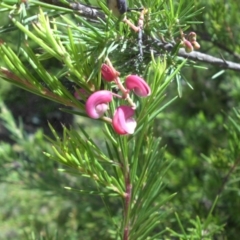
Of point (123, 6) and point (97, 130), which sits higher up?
point (123, 6)

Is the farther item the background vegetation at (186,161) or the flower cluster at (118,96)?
the background vegetation at (186,161)


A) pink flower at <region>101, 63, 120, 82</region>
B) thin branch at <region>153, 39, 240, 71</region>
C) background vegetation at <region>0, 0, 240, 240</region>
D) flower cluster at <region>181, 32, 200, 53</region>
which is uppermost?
pink flower at <region>101, 63, 120, 82</region>

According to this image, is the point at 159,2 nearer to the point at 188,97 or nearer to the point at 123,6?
the point at 123,6

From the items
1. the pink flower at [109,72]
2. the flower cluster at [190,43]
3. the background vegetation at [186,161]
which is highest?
the pink flower at [109,72]

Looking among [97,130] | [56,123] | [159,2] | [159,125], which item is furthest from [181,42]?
[97,130]

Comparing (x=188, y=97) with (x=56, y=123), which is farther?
(x=188, y=97)

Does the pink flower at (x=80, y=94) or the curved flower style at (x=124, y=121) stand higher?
the pink flower at (x=80, y=94)
